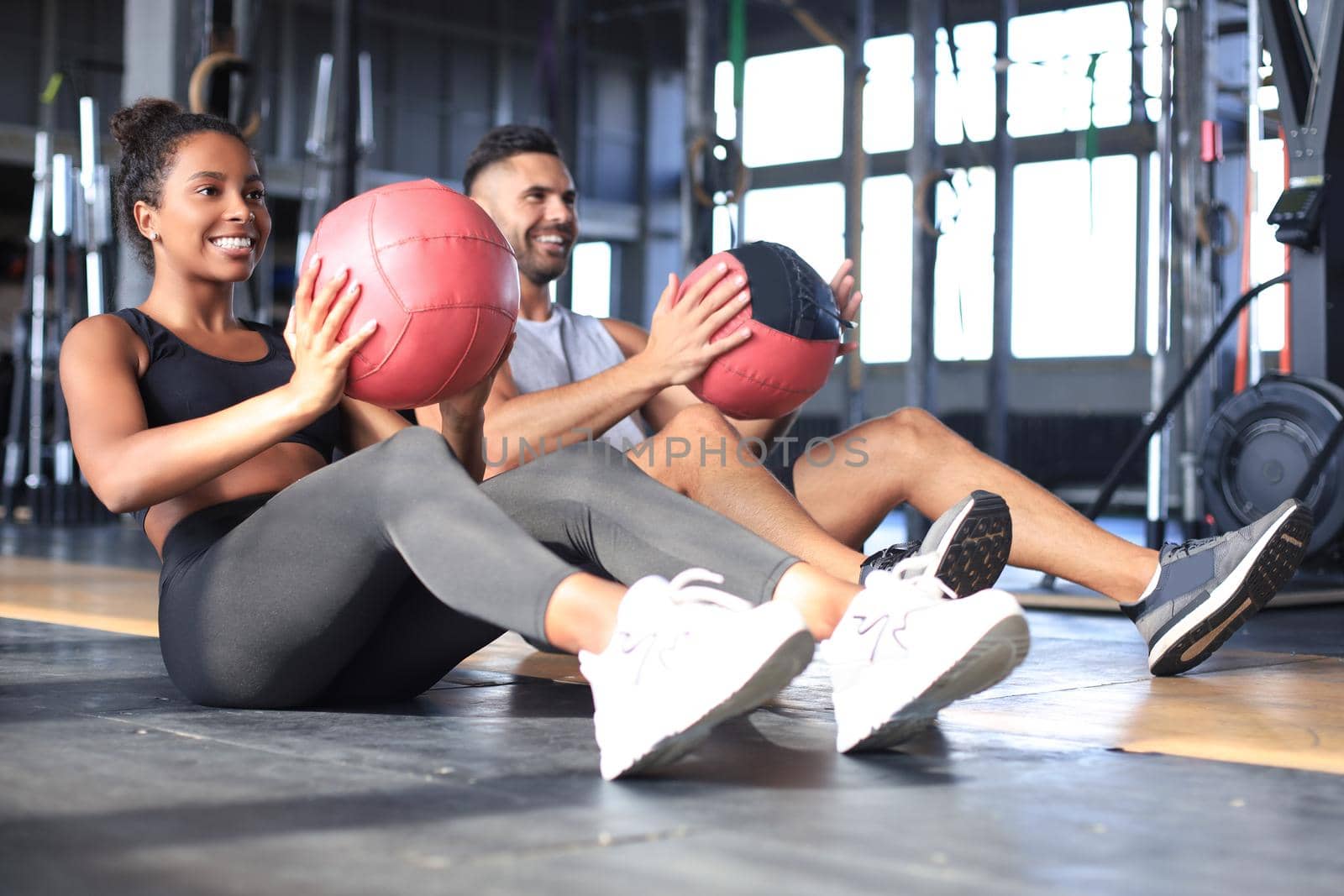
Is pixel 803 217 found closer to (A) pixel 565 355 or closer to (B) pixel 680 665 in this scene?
(A) pixel 565 355

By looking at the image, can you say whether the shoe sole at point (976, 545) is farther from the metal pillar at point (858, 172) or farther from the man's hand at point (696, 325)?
the metal pillar at point (858, 172)

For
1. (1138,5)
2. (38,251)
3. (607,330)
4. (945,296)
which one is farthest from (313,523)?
(945,296)

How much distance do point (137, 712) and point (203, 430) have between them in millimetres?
443

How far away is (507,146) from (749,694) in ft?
5.01

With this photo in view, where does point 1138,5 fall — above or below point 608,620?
above

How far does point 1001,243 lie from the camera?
6.73 meters

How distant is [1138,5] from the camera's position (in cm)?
639

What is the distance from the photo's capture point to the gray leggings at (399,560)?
1.50 meters

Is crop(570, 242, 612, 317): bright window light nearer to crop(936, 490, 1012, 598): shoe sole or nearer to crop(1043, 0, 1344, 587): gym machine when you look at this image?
crop(1043, 0, 1344, 587): gym machine

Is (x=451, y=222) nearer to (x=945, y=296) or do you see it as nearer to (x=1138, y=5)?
(x=1138, y=5)

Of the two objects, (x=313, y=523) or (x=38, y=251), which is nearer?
(x=313, y=523)

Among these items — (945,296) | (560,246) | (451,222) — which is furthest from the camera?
(945,296)

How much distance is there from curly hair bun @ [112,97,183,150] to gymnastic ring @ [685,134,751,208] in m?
3.68

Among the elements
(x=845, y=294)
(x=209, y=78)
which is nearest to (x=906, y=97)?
(x=209, y=78)
